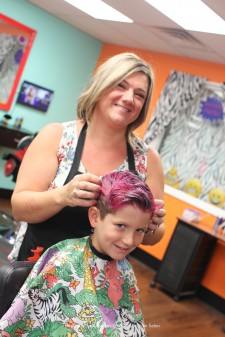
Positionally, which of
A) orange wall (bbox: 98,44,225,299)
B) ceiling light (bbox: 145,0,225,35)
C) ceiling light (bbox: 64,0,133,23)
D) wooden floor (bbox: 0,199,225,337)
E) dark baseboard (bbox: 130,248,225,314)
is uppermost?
ceiling light (bbox: 64,0,133,23)

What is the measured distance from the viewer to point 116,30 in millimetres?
4949

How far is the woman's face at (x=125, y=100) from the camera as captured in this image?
51.1 inches

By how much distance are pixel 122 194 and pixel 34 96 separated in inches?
177

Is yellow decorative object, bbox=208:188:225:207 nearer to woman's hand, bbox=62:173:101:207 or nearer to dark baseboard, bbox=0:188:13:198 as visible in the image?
dark baseboard, bbox=0:188:13:198

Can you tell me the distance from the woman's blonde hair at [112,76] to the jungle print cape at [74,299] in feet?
1.48

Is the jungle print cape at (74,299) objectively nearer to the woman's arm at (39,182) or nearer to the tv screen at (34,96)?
the woman's arm at (39,182)

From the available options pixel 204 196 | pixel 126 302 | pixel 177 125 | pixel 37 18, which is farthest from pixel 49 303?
pixel 37 18

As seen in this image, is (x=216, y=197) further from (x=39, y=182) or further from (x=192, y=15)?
(x=39, y=182)

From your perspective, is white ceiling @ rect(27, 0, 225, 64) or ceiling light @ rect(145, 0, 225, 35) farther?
white ceiling @ rect(27, 0, 225, 64)

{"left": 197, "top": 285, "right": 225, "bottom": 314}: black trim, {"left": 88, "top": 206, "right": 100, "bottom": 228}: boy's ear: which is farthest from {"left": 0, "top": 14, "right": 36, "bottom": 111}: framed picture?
{"left": 88, "top": 206, "right": 100, "bottom": 228}: boy's ear

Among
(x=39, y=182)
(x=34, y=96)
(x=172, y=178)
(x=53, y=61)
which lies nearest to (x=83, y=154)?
(x=39, y=182)

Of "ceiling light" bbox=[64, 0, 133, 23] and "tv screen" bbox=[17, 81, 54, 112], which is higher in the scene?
"ceiling light" bbox=[64, 0, 133, 23]

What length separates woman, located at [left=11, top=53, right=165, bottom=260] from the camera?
50.9 inches

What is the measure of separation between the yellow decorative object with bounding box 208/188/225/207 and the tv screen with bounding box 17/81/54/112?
249 centimetres
